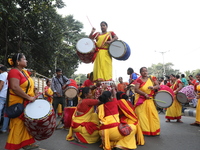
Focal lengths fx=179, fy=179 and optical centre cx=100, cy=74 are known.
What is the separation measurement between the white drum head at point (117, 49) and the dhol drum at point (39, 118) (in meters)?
2.00

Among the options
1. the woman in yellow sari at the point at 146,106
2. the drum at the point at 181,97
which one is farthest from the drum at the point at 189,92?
the woman in yellow sari at the point at 146,106

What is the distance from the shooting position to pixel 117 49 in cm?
418

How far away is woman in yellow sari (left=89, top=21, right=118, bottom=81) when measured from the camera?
4215mm

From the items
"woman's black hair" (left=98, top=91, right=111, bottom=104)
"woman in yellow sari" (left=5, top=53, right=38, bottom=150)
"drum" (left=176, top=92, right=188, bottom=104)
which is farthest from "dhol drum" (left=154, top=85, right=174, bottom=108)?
"woman in yellow sari" (left=5, top=53, right=38, bottom=150)

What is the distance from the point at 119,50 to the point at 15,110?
8.22ft

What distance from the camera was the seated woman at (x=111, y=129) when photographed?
131 inches

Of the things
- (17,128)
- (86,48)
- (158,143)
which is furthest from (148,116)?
(17,128)

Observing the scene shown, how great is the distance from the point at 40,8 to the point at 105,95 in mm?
9856

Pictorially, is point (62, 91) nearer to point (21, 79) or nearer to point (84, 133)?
point (84, 133)

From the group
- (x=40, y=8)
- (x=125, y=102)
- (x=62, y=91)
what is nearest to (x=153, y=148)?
(x=125, y=102)

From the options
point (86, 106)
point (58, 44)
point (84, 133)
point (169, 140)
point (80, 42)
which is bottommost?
point (169, 140)

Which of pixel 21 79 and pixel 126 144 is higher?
pixel 21 79

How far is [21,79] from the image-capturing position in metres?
2.98

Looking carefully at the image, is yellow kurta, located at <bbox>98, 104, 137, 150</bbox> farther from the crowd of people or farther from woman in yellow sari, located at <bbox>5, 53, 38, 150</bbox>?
woman in yellow sari, located at <bbox>5, 53, 38, 150</bbox>
